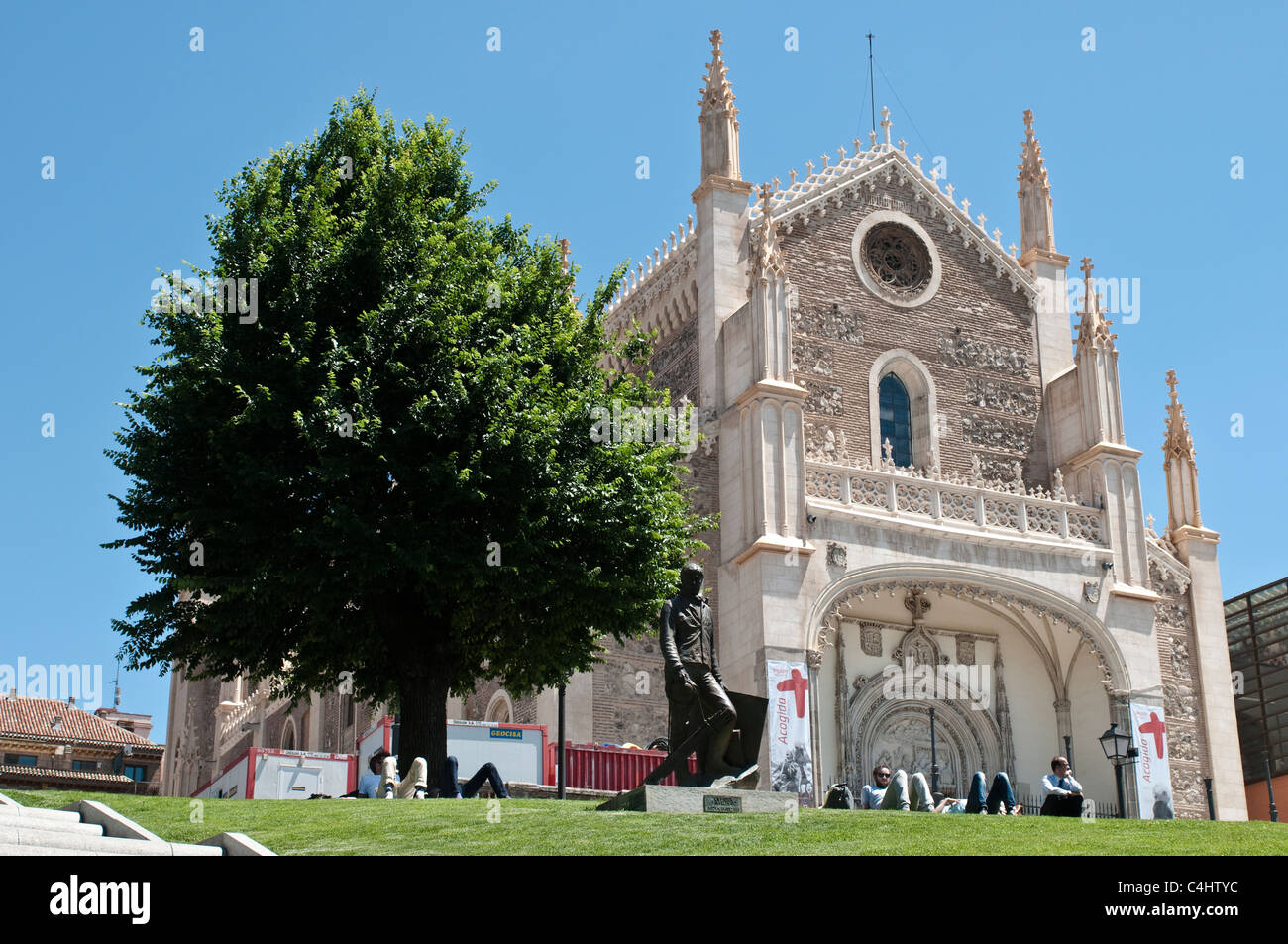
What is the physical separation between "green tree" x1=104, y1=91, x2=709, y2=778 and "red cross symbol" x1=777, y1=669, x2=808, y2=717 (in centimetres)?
646

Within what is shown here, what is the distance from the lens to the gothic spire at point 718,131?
120ft

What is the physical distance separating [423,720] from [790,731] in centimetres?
907

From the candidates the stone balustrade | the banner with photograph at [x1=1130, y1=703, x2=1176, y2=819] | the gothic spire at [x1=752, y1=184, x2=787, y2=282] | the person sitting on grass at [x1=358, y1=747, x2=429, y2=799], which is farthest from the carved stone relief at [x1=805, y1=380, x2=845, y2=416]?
the person sitting on grass at [x1=358, y1=747, x2=429, y2=799]

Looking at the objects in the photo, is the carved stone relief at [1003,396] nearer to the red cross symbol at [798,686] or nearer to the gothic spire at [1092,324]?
the gothic spire at [1092,324]

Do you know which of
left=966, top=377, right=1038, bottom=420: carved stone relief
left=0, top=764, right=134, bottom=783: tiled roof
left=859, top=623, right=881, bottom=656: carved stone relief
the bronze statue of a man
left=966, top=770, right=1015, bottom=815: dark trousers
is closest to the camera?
the bronze statue of a man

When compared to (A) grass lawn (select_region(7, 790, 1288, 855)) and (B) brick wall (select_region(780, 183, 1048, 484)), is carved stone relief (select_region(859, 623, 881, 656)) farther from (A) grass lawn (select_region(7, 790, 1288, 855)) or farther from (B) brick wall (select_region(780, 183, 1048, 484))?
(A) grass lawn (select_region(7, 790, 1288, 855))

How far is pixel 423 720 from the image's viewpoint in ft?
77.4

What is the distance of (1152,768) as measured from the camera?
110 ft

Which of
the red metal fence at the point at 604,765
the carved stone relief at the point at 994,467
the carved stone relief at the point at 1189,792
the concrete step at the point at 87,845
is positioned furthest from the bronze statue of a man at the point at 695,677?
the carved stone relief at the point at 1189,792

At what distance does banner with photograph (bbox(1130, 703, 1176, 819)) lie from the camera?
32.9 meters

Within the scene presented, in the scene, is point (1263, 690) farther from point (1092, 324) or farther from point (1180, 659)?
point (1092, 324)

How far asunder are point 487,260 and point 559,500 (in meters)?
4.24

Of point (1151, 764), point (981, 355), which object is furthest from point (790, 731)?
point (981, 355)
